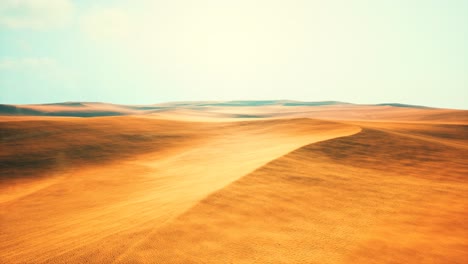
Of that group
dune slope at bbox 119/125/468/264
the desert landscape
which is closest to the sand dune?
the desert landscape

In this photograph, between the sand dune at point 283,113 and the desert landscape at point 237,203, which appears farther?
the sand dune at point 283,113

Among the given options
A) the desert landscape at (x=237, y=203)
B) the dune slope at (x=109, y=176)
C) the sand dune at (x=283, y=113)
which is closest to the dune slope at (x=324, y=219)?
the desert landscape at (x=237, y=203)

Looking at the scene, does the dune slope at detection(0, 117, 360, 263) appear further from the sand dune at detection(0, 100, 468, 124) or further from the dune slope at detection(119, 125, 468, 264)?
the sand dune at detection(0, 100, 468, 124)

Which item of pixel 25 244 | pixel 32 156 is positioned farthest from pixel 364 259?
pixel 32 156

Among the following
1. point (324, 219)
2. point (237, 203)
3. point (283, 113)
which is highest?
point (283, 113)

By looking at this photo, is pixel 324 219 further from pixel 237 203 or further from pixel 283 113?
pixel 283 113

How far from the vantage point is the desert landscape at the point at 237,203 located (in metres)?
4.88

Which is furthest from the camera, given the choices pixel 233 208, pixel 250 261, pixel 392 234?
pixel 233 208

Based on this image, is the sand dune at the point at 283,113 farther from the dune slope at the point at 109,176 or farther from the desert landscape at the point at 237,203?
the desert landscape at the point at 237,203

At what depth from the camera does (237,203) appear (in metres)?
6.64

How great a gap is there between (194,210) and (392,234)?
12.2ft

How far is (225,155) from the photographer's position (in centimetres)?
1398

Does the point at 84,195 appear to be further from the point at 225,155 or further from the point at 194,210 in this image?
the point at 225,155

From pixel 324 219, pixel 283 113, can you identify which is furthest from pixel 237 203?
pixel 283 113
